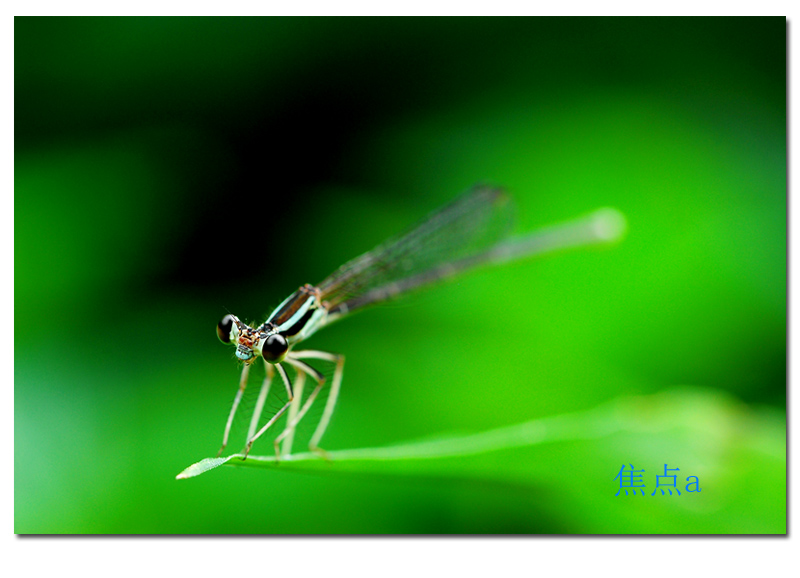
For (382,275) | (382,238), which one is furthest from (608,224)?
(382,275)

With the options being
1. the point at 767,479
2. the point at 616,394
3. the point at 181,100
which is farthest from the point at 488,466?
the point at 181,100

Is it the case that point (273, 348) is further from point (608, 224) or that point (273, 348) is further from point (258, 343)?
point (608, 224)

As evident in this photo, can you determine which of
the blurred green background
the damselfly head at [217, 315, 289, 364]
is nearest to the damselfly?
the damselfly head at [217, 315, 289, 364]

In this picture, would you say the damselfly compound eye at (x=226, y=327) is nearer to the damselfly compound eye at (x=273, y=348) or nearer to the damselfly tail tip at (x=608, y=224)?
the damselfly compound eye at (x=273, y=348)

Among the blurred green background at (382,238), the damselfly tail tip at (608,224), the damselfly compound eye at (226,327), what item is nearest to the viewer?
the damselfly compound eye at (226,327)

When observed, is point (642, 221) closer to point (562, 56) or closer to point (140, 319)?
point (562, 56)

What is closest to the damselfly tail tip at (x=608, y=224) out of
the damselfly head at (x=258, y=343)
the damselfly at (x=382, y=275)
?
the damselfly at (x=382, y=275)
